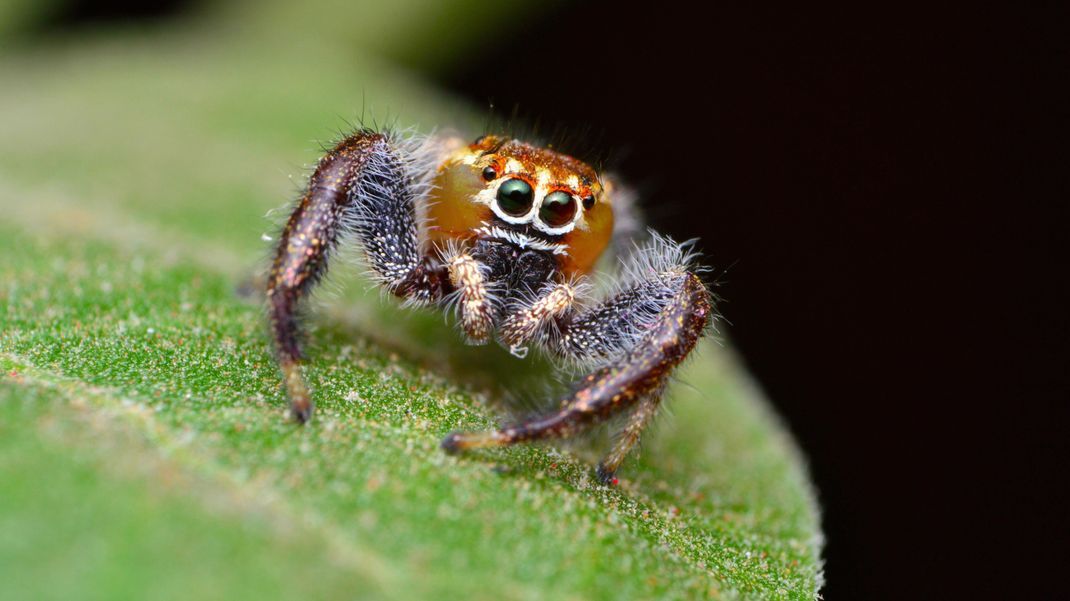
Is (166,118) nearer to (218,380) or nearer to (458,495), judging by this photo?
(218,380)

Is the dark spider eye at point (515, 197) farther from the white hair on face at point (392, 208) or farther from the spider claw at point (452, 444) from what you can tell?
the spider claw at point (452, 444)

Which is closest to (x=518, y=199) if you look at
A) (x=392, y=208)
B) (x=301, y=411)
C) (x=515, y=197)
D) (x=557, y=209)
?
(x=515, y=197)

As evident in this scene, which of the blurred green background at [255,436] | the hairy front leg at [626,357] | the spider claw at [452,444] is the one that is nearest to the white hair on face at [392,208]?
the blurred green background at [255,436]

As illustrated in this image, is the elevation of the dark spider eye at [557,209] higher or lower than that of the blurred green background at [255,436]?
higher

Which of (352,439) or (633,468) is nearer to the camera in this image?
(352,439)

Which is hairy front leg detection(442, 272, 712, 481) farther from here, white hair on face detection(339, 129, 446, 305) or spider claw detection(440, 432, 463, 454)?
white hair on face detection(339, 129, 446, 305)

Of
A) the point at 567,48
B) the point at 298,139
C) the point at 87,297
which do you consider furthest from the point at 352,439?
the point at 567,48

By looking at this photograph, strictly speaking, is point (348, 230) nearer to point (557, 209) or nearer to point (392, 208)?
point (392, 208)
